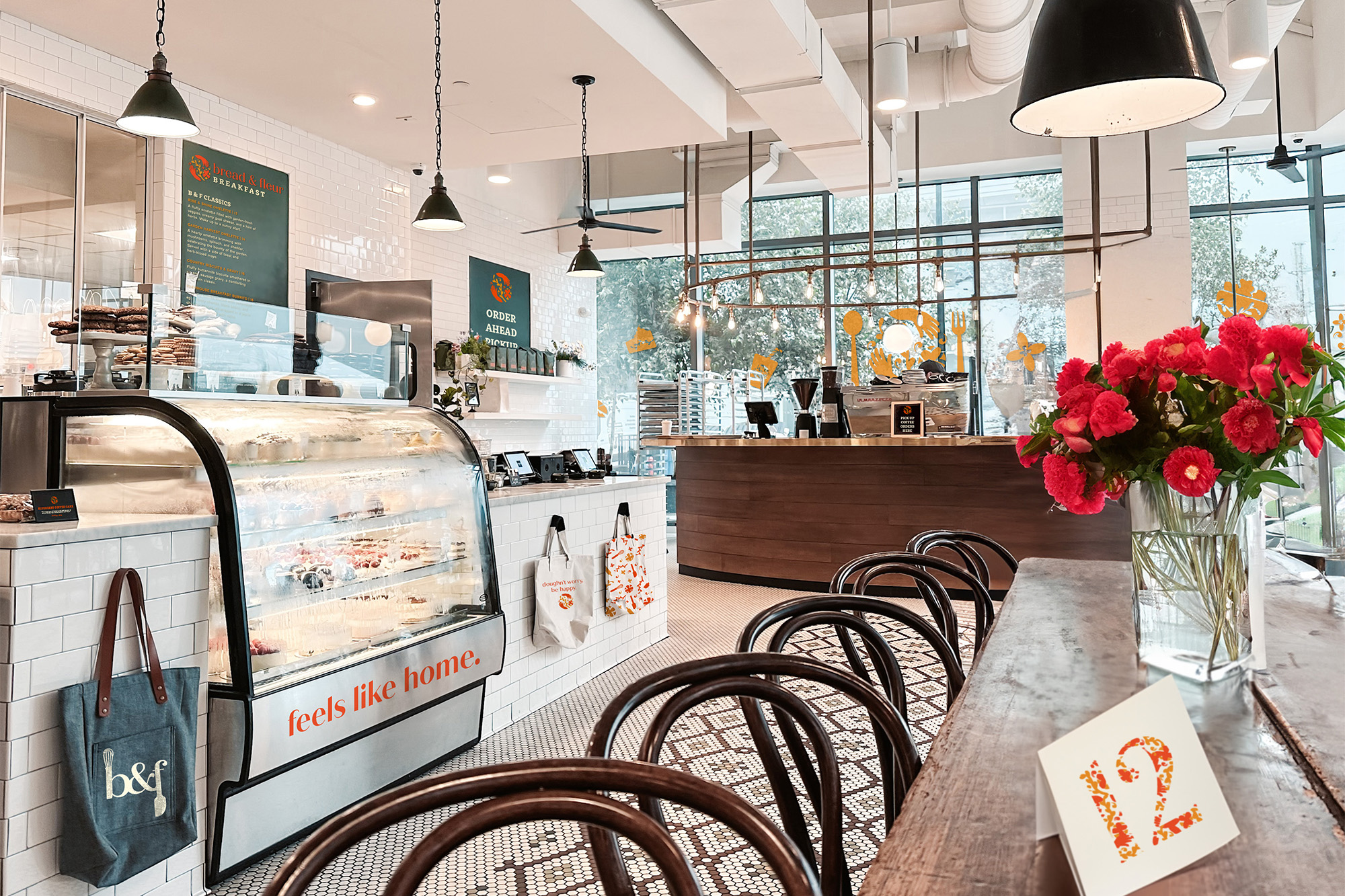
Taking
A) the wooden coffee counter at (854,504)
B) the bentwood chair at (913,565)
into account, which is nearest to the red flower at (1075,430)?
the bentwood chair at (913,565)

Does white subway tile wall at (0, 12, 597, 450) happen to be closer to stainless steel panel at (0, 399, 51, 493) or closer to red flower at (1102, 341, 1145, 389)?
stainless steel panel at (0, 399, 51, 493)

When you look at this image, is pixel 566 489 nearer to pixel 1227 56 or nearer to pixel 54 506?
pixel 54 506

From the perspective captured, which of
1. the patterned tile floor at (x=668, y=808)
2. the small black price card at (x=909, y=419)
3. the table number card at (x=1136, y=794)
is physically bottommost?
the patterned tile floor at (x=668, y=808)

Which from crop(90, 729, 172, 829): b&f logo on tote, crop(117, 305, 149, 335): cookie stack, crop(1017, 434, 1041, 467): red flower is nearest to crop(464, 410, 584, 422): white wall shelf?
crop(117, 305, 149, 335): cookie stack

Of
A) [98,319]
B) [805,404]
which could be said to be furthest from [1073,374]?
[805,404]

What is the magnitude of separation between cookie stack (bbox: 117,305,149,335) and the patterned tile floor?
1.74 meters

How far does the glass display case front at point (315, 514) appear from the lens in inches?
101

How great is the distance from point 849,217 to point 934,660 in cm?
701

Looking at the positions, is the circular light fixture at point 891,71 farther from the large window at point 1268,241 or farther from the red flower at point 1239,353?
the red flower at point 1239,353

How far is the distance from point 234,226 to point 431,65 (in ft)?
6.02

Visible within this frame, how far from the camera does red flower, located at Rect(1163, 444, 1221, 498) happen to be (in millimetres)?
1466

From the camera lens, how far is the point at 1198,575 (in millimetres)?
1544

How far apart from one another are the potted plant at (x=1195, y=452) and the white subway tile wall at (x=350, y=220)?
5.40 metres

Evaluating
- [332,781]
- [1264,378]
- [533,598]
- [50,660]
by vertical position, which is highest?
[1264,378]
